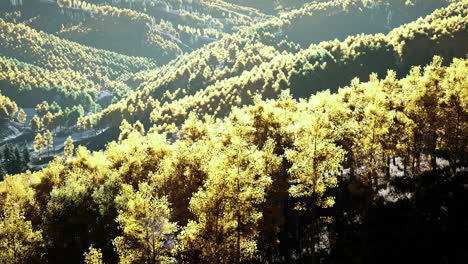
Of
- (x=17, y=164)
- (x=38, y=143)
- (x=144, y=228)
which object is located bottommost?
(x=144, y=228)

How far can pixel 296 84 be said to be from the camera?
148 meters

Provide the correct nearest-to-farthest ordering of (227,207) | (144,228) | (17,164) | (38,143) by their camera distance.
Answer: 1. (227,207)
2. (144,228)
3. (17,164)
4. (38,143)

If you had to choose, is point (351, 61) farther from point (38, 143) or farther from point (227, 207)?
point (38, 143)

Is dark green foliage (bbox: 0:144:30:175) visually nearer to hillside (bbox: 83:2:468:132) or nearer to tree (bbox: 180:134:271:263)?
hillside (bbox: 83:2:468:132)

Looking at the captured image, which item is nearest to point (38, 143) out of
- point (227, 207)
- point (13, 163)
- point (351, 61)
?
point (13, 163)

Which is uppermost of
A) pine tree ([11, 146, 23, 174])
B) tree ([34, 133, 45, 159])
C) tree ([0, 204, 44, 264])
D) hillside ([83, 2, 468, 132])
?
hillside ([83, 2, 468, 132])

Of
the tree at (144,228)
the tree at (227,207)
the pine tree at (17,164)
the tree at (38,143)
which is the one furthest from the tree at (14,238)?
the tree at (38,143)

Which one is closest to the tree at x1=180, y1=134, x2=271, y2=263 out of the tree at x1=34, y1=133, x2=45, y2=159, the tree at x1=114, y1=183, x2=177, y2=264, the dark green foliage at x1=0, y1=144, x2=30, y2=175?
the tree at x1=114, y1=183, x2=177, y2=264

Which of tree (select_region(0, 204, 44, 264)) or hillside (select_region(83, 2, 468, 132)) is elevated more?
hillside (select_region(83, 2, 468, 132))

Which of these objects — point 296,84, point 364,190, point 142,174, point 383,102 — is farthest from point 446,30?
point 142,174

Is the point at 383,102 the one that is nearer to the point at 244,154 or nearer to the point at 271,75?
the point at 244,154

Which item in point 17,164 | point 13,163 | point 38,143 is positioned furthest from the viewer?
point 38,143

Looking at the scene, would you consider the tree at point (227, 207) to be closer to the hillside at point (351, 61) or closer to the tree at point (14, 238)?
the tree at point (14, 238)

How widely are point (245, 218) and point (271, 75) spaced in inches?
5805
